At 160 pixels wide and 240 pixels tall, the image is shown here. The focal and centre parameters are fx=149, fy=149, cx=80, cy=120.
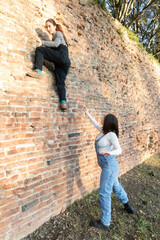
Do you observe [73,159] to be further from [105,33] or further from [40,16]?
[105,33]

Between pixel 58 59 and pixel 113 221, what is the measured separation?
116 inches

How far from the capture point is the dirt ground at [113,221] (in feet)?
7.40

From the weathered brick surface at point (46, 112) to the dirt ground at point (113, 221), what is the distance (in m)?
0.16

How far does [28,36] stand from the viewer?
2342 mm

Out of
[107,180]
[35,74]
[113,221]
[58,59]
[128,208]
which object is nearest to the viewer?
[107,180]

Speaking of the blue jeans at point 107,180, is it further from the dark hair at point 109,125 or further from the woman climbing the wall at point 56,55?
the woman climbing the wall at point 56,55

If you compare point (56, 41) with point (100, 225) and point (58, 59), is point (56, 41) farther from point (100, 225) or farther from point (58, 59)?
point (100, 225)

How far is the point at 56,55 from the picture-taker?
242 centimetres

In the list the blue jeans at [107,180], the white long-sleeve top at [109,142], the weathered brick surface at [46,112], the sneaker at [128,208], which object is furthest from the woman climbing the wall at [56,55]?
the sneaker at [128,208]

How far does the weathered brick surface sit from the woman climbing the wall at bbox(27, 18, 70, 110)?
12 centimetres

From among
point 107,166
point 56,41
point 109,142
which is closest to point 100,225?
point 107,166

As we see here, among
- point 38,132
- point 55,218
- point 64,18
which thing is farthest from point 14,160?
point 64,18

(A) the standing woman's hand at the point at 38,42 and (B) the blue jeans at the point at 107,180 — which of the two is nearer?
(B) the blue jeans at the point at 107,180

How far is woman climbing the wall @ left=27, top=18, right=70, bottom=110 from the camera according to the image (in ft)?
7.55
